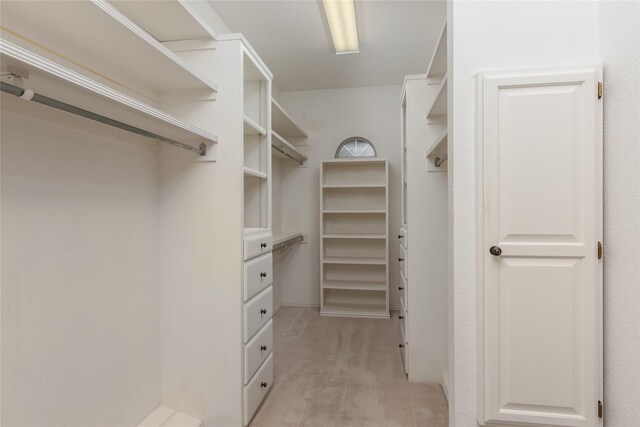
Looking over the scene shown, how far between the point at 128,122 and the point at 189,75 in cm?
37

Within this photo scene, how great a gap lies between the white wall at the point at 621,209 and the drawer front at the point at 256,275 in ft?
5.23

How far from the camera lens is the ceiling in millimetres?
2430

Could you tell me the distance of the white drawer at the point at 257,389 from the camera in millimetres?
1772

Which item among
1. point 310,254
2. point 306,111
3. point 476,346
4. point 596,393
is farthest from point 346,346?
point 306,111

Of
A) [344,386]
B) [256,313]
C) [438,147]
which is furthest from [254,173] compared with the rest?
[344,386]

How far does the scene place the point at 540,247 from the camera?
1248mm

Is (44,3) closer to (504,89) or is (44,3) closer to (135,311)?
(135,311)

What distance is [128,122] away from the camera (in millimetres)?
1434

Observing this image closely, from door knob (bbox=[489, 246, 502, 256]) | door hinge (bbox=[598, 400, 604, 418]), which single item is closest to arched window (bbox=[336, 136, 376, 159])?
door knob (bbox=[489, 246, 502, 256])

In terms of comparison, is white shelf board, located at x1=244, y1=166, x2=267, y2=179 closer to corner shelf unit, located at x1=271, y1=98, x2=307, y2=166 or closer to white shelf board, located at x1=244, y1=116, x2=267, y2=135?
white shelf board, located at x1=244, y1=116, x2=267, y2=135

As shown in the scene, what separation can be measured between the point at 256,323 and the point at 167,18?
1668 millimetres

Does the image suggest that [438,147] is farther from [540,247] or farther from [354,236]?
[354,236]

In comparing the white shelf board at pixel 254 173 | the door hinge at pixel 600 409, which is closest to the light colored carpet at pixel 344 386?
the door hinge at pixel 600 409

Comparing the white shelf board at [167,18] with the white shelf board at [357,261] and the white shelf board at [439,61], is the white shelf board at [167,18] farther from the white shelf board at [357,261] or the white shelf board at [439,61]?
the white shelf board at [357,261]
